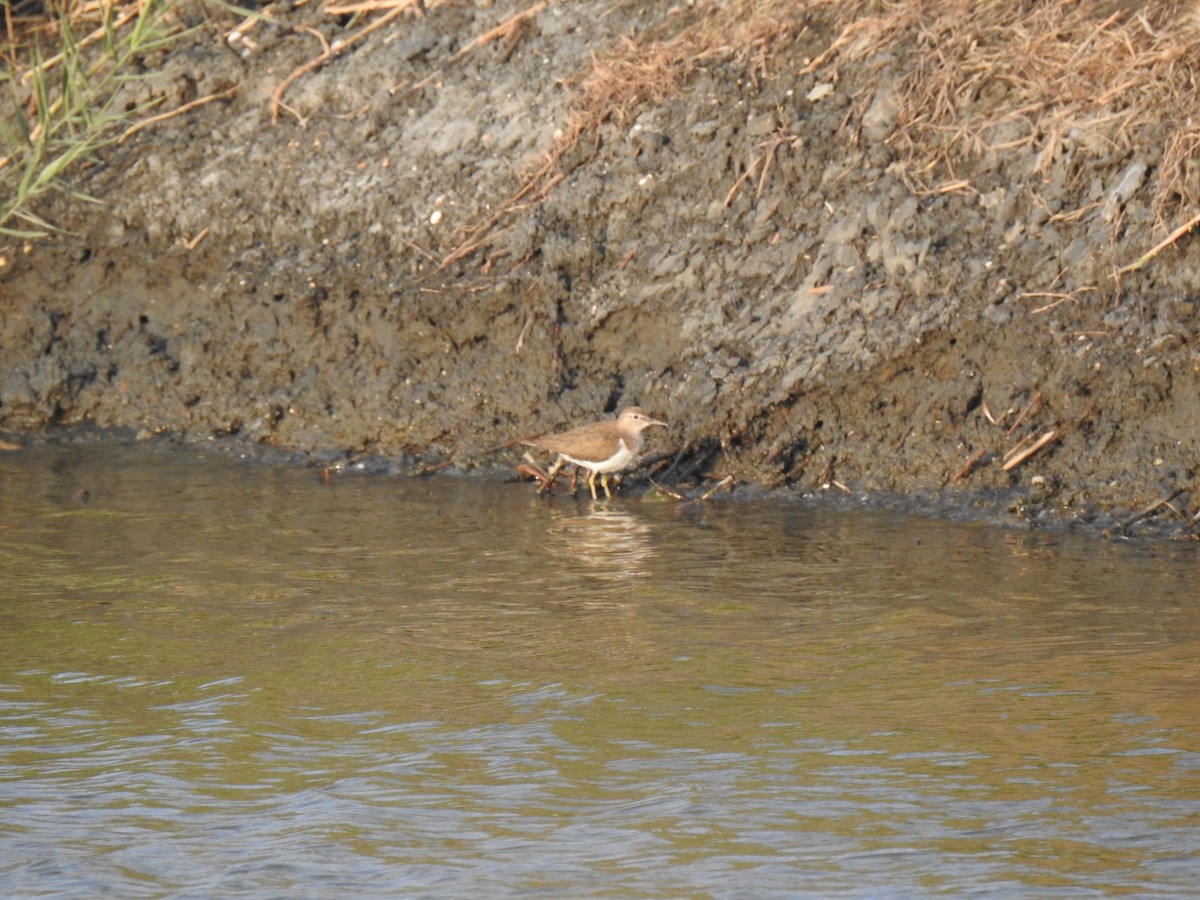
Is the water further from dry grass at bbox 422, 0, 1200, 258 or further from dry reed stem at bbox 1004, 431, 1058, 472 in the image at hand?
dry grass at bbox 422, 0, 1200, 258

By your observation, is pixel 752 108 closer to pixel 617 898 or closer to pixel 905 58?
pixel 905 58

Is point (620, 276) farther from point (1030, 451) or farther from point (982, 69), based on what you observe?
point (1030, 451)

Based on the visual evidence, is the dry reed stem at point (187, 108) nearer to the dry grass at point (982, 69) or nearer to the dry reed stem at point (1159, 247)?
the dry grass at point (982, 69)

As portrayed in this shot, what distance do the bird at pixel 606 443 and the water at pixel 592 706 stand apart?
32 cm

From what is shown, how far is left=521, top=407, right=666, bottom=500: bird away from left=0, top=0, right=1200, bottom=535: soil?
40cm

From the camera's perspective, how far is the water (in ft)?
17.4

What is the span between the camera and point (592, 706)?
659 cm

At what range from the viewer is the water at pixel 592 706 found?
5312mm

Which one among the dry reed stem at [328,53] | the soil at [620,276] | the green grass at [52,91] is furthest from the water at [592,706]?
the dry reed stem at [328,53]

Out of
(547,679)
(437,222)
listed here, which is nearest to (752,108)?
(437,222)

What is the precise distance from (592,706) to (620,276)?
16.3ft

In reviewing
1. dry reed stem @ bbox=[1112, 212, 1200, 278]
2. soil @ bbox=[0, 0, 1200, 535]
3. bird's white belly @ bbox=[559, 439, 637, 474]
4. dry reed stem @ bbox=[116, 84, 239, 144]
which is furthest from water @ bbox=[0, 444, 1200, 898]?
dry reed stem @ bbox=[116, 84, 239, 144]

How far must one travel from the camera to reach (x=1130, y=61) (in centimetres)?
1052

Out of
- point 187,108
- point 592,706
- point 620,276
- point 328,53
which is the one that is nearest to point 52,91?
point 187,108
